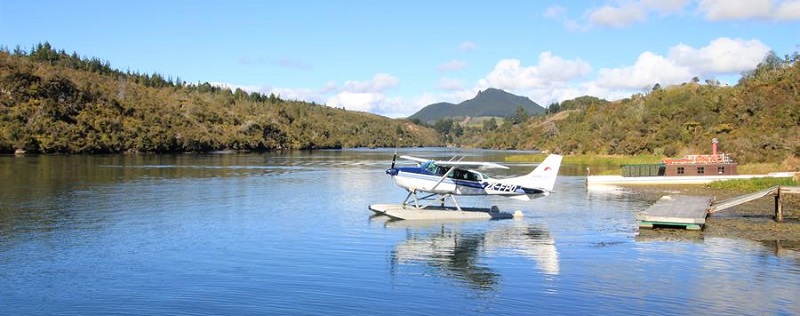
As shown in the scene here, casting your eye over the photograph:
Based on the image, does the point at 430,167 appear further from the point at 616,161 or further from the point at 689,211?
the point at 616,161

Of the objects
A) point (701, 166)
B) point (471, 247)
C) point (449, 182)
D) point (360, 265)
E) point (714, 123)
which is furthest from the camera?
point (714, 123)

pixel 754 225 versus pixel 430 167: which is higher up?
pixel 430 167

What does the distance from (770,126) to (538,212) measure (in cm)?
4364

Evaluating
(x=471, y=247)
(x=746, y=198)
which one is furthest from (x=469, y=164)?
(x=746, y=198)

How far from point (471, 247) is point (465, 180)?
20.5 feet

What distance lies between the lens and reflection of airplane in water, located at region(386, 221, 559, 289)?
1656 cm

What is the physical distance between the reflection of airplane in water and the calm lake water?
0.20 feet

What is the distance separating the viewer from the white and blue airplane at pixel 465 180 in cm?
2569

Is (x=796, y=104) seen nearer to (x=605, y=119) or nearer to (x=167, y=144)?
(x=605, y=119)

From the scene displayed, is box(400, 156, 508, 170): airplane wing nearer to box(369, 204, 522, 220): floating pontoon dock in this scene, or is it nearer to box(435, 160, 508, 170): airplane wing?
box(435, 160, 508, 170): airplane wing

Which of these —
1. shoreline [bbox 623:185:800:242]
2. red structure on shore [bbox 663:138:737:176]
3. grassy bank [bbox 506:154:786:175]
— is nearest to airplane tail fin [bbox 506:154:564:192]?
shoreline [bbox 623:185:800:242]

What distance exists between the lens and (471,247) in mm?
20094

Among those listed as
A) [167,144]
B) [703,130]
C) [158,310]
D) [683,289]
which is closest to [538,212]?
[683,289]

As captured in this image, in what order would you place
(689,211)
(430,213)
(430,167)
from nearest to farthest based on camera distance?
(689,211)
(430,167)
(430,213)
